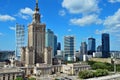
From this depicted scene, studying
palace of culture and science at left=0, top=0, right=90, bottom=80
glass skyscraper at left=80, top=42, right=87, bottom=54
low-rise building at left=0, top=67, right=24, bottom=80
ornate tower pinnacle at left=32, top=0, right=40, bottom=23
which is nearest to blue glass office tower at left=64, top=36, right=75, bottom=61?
glass skyscraper at left=80, top=42, right=87, bottom=54

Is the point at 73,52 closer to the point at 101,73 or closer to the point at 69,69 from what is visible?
the point at 69,69

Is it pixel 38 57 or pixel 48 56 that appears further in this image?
pixel 38 57

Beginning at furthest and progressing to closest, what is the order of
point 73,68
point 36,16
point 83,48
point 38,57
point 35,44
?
1. point 83,48
2. point 36,16
3. point 35,44
4. point 38,57
5. point 73,68

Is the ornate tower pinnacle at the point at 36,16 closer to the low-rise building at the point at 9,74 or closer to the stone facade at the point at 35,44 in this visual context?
the stone facade at the point at 35,44

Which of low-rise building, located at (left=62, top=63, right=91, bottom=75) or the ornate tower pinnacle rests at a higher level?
the ornate tower pinnacle

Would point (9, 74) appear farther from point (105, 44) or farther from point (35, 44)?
point (105, 44)

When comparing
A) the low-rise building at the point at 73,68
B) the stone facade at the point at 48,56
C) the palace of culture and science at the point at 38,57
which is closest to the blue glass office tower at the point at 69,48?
the palace of culture and science at the point at 38,57

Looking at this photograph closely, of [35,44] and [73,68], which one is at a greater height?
[35,44]

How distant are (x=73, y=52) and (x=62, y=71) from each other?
105 feet

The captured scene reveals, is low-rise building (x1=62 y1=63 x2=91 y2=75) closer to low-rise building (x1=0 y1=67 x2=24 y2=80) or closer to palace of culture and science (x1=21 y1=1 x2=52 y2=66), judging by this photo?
palace of culture and science (x1=21 y1=1 x2=52 y2=66)

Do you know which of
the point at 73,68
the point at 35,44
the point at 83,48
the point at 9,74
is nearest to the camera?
the point at 9,74

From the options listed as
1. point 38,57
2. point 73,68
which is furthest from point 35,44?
point 73,68

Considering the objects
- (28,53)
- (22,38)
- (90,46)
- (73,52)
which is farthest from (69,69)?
(90,46)

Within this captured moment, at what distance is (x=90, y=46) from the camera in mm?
118688
